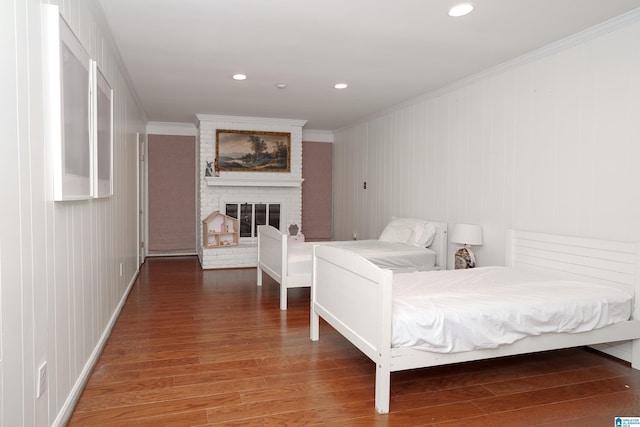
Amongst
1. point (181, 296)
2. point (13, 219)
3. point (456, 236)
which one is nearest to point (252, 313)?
point (181, 296)

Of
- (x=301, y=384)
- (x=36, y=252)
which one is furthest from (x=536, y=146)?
(x=36, y=252)

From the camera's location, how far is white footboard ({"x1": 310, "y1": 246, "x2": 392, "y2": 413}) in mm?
2307

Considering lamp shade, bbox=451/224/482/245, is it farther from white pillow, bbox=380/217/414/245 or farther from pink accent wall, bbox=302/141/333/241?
pink accent wall, bbox=302/141/333/241

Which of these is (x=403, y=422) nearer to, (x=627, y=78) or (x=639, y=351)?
(x=639, y=351)

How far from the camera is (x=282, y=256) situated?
4.27 m

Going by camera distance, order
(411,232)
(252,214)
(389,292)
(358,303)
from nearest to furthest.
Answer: (389,292)
(358,303)
(411,232)
(252,214)

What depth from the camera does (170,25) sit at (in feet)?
10.2

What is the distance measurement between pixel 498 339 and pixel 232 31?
9.33ft

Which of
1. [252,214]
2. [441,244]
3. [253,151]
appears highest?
[253,151]

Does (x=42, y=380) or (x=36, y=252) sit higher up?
(x=36, y=252)

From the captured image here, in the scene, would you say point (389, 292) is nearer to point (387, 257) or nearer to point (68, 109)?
point (68, 109)

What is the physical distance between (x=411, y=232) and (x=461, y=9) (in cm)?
276

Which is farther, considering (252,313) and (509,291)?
(252,313)

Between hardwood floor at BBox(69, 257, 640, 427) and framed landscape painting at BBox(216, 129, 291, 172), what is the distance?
357 cm
